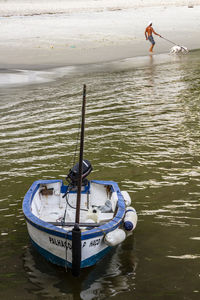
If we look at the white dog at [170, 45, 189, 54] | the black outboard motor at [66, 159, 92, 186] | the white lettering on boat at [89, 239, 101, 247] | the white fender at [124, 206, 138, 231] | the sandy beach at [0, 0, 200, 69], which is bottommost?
the white lettering on boat at [89, 239, 101, 247]

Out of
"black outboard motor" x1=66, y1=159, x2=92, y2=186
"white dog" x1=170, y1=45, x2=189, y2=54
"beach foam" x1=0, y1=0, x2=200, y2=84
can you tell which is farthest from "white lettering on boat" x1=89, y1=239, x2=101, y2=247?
"white dog" x1=170, y1=45, x2=189, y2=54

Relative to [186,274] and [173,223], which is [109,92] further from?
[186,274]

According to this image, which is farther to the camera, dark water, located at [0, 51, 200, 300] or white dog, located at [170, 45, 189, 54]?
white dog, located at [170, 45, 189, 54]

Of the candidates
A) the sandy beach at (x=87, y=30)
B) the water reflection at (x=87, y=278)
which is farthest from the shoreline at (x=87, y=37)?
the water reflection at (x=87, y=278)

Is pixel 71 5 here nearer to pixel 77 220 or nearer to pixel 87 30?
pixel 87 30

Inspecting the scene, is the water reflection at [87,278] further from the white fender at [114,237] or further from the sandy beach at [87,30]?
the sandy beach at [87,30]

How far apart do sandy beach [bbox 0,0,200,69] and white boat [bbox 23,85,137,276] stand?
2050cm

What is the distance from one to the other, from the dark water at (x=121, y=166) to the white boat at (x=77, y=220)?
0.35 metres

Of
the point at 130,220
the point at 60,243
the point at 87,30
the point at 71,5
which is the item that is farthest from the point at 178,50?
the point at 60,243

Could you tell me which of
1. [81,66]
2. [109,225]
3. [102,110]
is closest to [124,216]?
[109,225]

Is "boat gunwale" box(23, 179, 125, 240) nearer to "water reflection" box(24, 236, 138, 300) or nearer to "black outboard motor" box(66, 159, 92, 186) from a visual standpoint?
"water reflection" box(24, 236, 138, 300)

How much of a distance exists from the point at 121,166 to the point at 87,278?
17.6 ft

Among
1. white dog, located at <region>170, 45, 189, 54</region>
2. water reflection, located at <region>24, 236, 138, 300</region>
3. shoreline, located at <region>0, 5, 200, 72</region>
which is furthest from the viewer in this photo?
white dog, located at <region>170, 45, 189, 54</region>

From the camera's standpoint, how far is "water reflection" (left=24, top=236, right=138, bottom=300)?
25.6 feet
